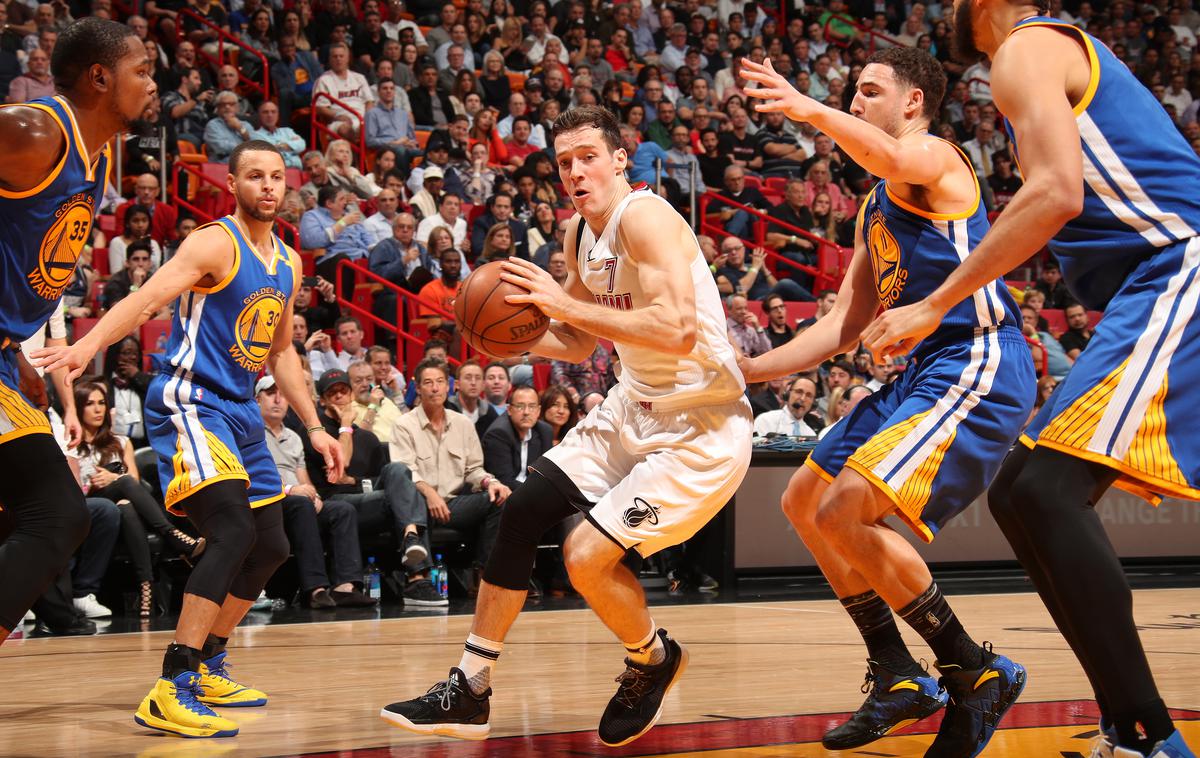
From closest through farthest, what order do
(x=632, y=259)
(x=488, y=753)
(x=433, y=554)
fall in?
(x=488, y=753) < (x=632, y=259) < (x=433, y=554)

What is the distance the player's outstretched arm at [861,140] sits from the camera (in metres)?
3.25

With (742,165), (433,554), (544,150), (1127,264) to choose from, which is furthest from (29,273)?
(742,165)

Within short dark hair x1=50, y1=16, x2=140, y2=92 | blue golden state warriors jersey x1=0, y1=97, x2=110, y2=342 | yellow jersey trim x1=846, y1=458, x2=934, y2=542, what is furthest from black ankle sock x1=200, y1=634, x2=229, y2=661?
yellow jersey trim x1=846, y1=458, x2=934, y2=542

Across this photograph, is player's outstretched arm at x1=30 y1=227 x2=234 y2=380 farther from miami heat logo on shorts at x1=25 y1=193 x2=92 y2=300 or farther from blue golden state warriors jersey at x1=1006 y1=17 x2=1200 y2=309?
blue golden state warriors jersey at x1=1006 y1=17 x2=1200 y2=309

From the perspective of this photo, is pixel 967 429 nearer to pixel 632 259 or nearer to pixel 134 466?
pixel 632 259

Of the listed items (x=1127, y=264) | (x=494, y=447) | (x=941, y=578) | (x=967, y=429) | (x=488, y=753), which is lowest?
(x=941, y=578)

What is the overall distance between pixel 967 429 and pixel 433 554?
549cm

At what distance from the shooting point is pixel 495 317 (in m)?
3.69

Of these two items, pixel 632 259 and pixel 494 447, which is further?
pixel 494 447

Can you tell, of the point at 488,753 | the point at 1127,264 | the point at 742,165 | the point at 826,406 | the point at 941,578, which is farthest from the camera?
the point at 742,165

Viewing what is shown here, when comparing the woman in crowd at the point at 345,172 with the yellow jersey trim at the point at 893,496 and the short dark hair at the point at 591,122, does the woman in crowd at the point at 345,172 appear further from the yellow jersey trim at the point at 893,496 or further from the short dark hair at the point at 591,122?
the yellow jersey trim at the point at 893,496

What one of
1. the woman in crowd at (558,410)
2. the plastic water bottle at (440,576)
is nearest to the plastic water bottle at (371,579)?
the plastic water bottle at (440,576)

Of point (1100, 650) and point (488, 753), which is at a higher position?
point (1100, 650)

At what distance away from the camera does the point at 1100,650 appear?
2.57m
